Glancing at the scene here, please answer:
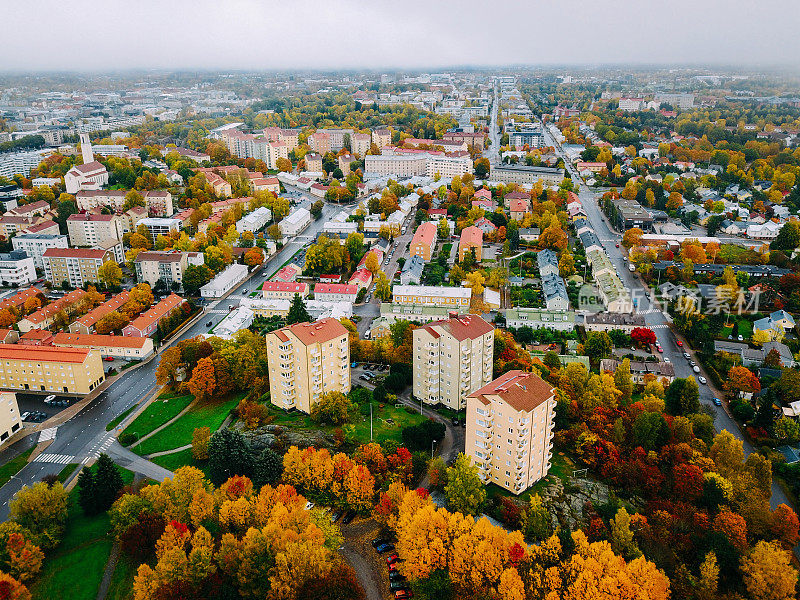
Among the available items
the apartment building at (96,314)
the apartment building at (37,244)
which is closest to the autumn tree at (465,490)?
the apartment building at (96,314)

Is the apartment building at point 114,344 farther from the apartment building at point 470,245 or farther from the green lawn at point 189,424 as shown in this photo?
the apartment building at point 470,245

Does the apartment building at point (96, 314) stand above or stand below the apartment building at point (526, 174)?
below

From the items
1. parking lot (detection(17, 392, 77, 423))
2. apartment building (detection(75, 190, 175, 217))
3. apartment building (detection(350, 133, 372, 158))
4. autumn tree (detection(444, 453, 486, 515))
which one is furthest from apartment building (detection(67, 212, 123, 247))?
apartment building (detection(350, 133, 372, 158))

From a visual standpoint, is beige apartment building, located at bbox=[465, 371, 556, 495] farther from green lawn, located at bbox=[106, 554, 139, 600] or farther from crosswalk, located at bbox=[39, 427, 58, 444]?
crosswalk, located at bbox=[39, 427, 58, 444]

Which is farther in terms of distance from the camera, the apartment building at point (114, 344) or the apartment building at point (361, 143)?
the apartment building at point (361, 143)

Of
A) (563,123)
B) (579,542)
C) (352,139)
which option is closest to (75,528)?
(579,542)

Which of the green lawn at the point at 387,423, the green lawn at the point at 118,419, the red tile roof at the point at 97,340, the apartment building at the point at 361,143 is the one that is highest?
the apartment building at the point at 361,143
